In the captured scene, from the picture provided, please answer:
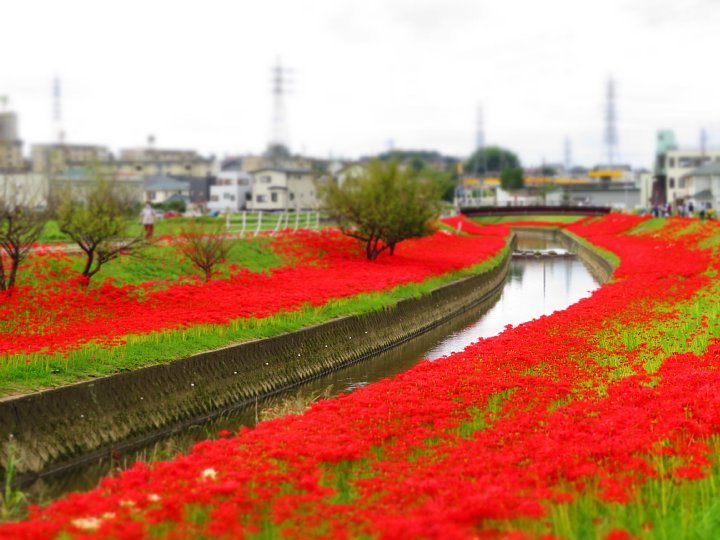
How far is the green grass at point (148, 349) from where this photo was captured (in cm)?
1684

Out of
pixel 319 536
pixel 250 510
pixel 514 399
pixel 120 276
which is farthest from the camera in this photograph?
pixel 120 276

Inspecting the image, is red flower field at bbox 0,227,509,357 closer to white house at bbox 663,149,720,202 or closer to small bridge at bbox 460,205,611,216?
small bridge at bbox 460,205,611,216

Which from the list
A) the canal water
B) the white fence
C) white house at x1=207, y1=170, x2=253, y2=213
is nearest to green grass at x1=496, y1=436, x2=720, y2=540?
the canal water

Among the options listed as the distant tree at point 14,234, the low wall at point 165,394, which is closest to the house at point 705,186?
the low wall at point 165,394

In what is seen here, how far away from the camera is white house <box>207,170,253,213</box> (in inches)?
5399

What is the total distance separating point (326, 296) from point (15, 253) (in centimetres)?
953

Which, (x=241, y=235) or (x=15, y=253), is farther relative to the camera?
(x=241, y=235)

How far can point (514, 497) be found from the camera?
9.71 m

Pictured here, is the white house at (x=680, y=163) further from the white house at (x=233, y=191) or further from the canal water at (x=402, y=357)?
the canal water at (x=402, y=357)

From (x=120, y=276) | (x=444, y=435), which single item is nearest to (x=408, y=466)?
(x=444, y=435)

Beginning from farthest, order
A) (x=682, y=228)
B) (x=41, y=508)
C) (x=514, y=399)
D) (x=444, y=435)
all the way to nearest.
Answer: (x=682, y=228) < (x=514, y=399) < (x=444, y=435) < (x=41, y=508)

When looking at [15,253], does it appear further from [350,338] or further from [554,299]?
[554,299]

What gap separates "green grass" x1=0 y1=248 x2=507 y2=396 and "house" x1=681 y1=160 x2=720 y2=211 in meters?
90.2

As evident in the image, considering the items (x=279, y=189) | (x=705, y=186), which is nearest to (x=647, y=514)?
(x=705, y=186)
